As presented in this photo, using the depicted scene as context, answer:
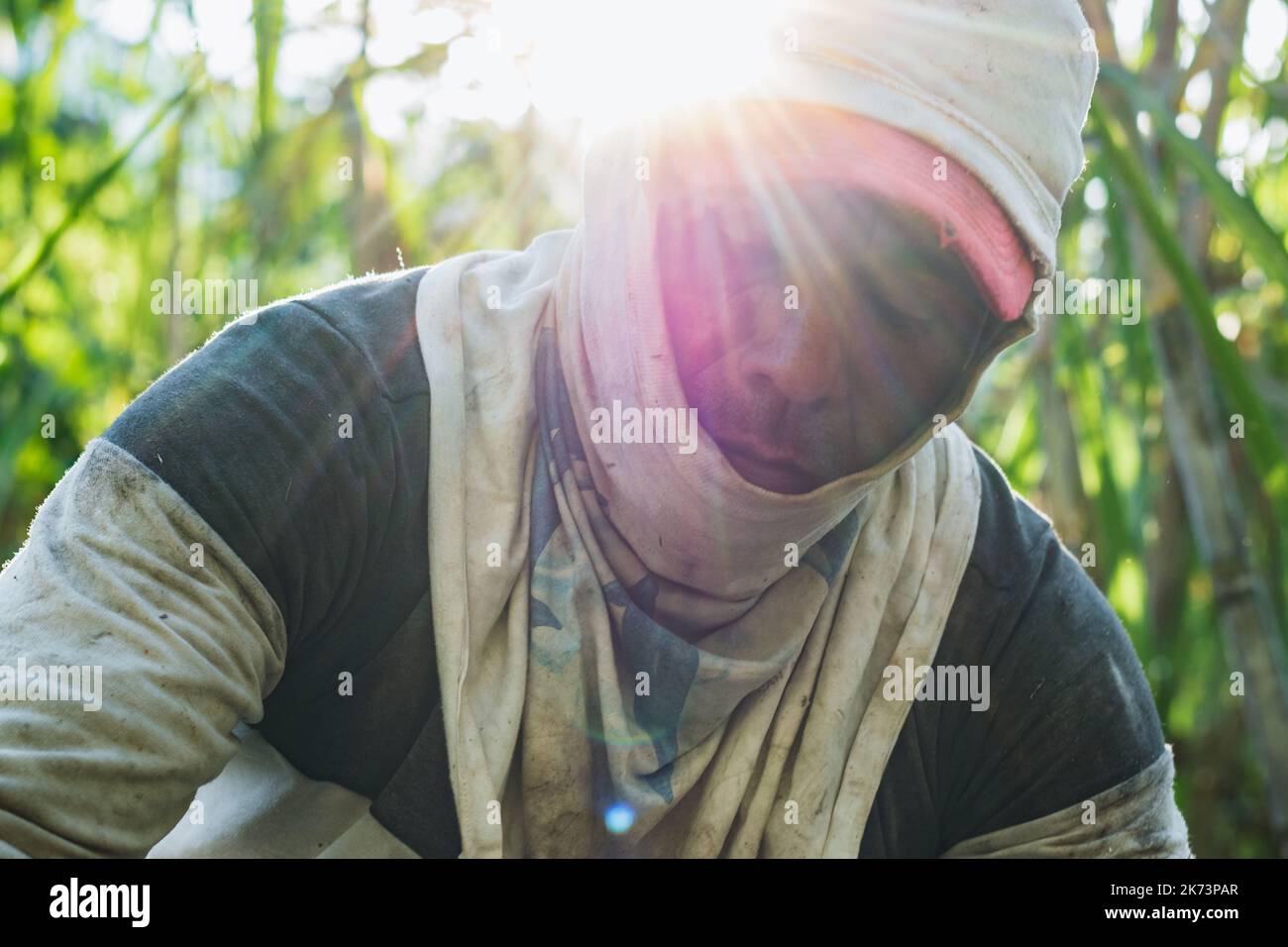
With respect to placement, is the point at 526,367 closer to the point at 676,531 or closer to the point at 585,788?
the point at 676,531

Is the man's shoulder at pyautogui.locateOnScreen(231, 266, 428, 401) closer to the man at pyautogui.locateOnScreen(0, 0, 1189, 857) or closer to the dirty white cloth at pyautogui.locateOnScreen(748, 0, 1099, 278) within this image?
the man at pyautogui.locateOnScreen(0, 0, 1189, 857)

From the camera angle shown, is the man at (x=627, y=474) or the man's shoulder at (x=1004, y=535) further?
the man's shoulder at (x=1004, y=535)

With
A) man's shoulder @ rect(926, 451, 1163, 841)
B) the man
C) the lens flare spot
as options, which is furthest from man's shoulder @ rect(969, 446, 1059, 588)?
the lens flare spot

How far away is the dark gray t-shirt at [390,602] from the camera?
1004mm

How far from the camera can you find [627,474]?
3.76 ft

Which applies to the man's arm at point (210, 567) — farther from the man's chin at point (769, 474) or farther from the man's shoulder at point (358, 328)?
the man's chin at point (769, 474)

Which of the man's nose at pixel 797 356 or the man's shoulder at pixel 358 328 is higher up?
the man's shoulder at pixel 358 328

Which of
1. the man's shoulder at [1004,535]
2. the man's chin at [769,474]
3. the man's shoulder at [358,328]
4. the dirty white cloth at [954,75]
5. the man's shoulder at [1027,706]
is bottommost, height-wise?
the man's shoulder at [1027,706]

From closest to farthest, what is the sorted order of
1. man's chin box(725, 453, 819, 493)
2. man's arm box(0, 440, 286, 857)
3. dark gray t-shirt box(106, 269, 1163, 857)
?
man's arm box(0, 440, 286, 857) < dark gray t-shirt box(106, 269, 1163, 857) < man's chin box(725, 453, 819, 493)

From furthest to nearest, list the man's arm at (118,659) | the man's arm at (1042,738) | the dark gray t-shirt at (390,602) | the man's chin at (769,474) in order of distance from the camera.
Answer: the man's arm at (1042,738) → the man's chin at (769,474) → the dark gray t-shirt at (390,602) → the man's arm at (118,659)

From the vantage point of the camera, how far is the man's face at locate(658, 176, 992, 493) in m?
1.08

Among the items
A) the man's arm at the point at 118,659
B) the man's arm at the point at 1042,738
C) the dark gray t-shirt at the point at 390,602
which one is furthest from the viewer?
the man's arm at the point at 1042,738

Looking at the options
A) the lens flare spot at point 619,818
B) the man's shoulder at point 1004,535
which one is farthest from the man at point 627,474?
the man's shoulder at point 1004,535

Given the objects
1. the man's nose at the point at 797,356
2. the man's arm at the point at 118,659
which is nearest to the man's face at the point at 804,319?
the man's nose at the point at 797,356
